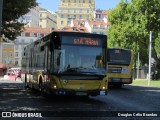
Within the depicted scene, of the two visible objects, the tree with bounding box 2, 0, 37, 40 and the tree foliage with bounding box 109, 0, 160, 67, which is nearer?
the tree with bounding box 2, 0, 37, 40

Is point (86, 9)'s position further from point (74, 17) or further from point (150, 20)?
point (150, 20)

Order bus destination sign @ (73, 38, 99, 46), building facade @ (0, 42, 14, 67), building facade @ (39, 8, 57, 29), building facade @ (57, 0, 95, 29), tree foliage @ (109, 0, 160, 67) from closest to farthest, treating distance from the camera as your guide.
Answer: bus destination sign @ (73, 38, 99, 46) < tree foliage @ (109, 0, 160, 67) < building facade @ (0, 42, 14, 67) < building facade @ (57, 0, 95, 29) < building facade @ (39, 8, 57, 29)

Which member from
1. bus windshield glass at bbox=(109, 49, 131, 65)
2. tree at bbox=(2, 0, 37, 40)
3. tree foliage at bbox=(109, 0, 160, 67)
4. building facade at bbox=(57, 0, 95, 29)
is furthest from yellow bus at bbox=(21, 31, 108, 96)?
building facade at bbox=(57, 0, 95, 29)

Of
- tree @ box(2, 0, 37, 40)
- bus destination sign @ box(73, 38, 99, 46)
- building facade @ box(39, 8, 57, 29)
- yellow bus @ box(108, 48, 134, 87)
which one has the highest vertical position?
building facade @ box(39, 8, 57, 29)

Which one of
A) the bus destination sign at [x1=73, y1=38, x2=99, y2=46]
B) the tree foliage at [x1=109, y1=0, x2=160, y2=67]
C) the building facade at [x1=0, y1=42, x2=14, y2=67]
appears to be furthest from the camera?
the building facade at [x1=0, y1=42, x2=14, y2=67]

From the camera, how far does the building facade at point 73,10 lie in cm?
16238

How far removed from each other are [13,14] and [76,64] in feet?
31.4

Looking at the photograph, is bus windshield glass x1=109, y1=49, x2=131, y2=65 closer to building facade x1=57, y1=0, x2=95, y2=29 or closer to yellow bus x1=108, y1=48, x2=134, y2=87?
yellow bus x1=108, y1=48, x2=134, y2=87

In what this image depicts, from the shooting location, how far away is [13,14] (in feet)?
89.8

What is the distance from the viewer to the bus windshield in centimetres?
1902

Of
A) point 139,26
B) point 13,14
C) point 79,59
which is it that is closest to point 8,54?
point 139,26

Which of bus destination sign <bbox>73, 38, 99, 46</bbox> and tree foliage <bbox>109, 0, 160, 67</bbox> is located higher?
tree foliage <bbox>109, 0, 160, 67</bbox>

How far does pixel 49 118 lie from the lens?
13.1m

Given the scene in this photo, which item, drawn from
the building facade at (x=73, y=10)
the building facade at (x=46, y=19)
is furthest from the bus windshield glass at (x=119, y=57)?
the building facade at (x=46, y=19)
